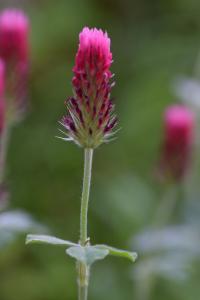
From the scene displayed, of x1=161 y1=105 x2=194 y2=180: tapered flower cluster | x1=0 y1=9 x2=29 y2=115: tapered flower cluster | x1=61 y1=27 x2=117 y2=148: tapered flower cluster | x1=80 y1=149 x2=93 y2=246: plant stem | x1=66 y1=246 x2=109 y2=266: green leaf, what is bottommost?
x1=66 y1=246 x2=109 y2=266: green leaf

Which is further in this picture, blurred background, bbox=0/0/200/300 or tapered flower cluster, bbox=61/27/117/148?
blurred background, bbox=0/0/200/300

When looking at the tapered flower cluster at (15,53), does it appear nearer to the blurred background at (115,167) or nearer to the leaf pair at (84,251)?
the blurred background at (115,167)

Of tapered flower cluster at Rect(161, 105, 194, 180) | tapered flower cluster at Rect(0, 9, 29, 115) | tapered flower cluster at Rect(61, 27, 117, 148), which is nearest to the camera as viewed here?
tapered flower cluster at Rect(61, 27, 117, 148)

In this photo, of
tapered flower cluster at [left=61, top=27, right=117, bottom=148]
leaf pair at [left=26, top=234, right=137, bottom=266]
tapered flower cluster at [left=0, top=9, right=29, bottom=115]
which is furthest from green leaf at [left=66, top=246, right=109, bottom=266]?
tapered flower cluster at [left=0, top=9, right=29, bottom=115]

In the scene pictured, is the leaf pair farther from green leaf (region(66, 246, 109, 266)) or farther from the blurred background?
the blurred background

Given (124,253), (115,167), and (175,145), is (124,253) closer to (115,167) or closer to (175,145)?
(175,145)

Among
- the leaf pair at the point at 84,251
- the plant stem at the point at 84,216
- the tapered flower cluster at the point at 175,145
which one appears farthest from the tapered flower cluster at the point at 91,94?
the tapered flower cluster at the point at 175,145

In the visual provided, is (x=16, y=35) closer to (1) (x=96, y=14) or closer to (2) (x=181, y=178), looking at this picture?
(2) (x=181, y=178)

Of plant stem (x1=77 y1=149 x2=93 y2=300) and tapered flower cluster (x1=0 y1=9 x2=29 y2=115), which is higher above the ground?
tapered flower cluster (x1=0 y1=9 x2=29 y2=115)
